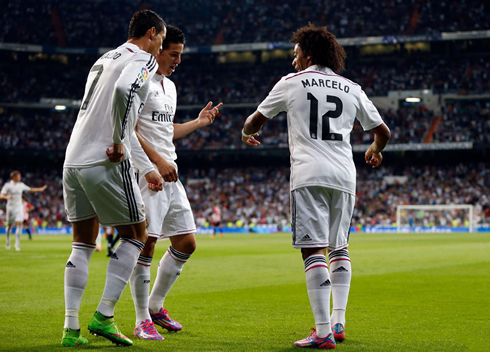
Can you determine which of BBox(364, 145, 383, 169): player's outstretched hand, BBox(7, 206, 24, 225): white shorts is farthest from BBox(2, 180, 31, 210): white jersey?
BBox(364, 145, 383, 169): player's outstretched hand

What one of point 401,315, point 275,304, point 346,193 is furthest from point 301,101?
point 275,304

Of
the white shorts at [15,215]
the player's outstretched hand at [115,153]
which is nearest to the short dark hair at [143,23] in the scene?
the player's outstretched hand at [115,153]

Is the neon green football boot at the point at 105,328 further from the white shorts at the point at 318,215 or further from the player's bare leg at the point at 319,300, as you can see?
the white shorts at the point at 318,215

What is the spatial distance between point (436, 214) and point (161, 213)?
35329 mm

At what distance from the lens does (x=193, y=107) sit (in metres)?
49.3

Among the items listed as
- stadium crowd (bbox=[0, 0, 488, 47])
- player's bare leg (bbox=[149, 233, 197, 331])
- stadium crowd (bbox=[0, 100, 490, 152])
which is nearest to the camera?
player's bare leg (bbox=[149, 233, 197, 331])

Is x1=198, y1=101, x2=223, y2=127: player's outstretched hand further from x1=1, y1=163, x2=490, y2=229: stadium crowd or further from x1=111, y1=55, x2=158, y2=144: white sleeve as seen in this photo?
x1=1, y1=163, x2=490, y2=229: stadium crowd

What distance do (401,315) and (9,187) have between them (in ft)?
47.4

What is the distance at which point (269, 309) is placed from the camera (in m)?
6.51

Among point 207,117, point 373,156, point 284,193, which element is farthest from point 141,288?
point 284,193

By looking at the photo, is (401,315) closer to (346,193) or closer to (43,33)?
(346,193)

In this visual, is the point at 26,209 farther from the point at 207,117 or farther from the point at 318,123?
the point at 318,123

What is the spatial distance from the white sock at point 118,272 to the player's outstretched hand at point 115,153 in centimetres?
61

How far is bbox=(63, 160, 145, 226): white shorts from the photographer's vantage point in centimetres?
417
